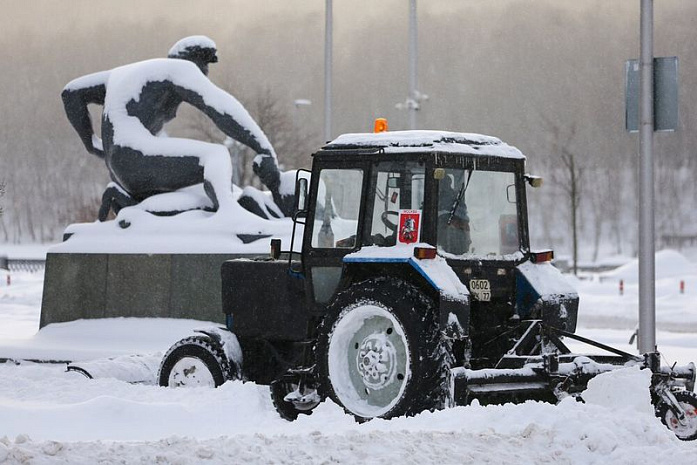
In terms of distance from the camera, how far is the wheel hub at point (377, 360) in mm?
9023

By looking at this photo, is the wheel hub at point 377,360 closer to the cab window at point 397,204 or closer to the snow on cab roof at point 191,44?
the cab window at point 397,204

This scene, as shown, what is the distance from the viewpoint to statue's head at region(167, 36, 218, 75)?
2010 cm

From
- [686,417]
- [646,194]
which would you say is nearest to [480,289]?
[686,417]

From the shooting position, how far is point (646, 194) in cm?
1387

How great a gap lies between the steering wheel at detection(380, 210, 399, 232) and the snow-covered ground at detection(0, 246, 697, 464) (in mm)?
1441

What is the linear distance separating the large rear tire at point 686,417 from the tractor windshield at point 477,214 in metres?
1.87

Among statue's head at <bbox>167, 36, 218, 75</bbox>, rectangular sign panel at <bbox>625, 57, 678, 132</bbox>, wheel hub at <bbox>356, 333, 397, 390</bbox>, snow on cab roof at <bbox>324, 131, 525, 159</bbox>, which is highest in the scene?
statue's head at <bbox>167, 36, 218, 75</bbox>

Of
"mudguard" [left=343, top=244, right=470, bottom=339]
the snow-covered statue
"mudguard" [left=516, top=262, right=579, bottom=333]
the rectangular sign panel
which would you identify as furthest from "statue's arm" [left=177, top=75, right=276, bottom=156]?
"mudguard" [left=343, top=244, right=470, bottom=339]

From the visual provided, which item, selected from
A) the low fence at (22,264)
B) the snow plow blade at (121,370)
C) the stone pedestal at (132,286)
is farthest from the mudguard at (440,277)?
the low fence at (22,264)

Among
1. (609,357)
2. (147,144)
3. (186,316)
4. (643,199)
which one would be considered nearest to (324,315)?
(609,357)

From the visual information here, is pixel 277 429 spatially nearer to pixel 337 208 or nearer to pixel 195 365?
pixel 337 208

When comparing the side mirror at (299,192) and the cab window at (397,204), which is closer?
the cab window at (397,204)

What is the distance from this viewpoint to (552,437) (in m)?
7.87

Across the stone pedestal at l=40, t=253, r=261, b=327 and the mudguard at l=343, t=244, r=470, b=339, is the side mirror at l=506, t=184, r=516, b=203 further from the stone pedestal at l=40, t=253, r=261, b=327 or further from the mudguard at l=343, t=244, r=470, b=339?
the stone pedestal at l=40, t=253, r=261, b=327
